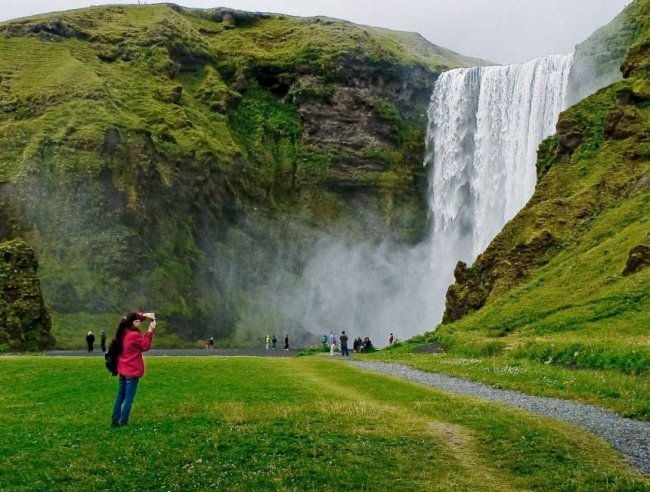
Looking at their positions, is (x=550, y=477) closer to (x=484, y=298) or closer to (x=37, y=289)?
(x=484, y=298)

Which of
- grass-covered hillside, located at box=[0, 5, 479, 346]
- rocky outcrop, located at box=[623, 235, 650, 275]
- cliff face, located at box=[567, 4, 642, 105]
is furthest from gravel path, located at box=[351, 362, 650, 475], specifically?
cliff face, located at box=[567, 4, 642, 105]

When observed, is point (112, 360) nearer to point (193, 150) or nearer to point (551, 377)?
point (551, 377)

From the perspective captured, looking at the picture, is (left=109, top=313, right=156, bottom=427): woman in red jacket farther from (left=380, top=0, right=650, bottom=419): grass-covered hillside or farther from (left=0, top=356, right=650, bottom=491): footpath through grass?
(left=380, top=0, right=650, bottom=419): grass-covered hillside

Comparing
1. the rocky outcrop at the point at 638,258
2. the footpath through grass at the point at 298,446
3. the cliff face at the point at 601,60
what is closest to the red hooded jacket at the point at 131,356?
the footpath through grass at the point at 298,446

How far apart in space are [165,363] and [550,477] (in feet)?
77.8

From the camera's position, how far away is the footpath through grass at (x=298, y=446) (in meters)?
12.2

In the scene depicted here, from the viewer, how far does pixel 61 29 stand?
344ft

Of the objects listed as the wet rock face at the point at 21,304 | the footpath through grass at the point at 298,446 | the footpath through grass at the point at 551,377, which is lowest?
the footpath through grass at the point at 298,446

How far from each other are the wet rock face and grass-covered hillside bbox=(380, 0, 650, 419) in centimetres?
3278

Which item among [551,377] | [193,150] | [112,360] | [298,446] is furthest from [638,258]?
[193,150]

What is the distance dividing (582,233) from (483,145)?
44461 millimetres

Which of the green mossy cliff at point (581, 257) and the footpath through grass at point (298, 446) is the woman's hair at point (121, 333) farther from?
the green mossy cliff at point (581, 257)

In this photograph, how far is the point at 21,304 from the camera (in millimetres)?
61875

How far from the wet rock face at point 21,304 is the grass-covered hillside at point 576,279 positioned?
32.8m
